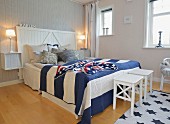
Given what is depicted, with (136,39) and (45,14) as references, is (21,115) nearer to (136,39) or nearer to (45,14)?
(45,14)

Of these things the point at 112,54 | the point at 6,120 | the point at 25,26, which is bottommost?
the point at 6,120

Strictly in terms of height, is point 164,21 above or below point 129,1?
below

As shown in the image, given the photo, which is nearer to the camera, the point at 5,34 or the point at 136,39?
the point at 5,34

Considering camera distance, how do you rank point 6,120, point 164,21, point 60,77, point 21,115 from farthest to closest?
point 164,21 < point 60,77 < point 21,115 < point 6,120

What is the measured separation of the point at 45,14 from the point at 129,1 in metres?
2.48

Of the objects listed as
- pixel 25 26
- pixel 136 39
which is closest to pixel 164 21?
pixel 136 39

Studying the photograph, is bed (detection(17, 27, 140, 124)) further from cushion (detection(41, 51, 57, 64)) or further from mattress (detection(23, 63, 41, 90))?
cushion (detection(41, 51, 57, 64))

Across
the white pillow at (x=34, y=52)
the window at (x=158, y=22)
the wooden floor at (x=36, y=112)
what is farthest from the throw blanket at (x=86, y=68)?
the window at (x=158, y=22)

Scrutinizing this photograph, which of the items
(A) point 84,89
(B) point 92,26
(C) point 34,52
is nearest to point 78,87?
(A) point 84,89

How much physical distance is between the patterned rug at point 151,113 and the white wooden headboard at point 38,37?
112 inches

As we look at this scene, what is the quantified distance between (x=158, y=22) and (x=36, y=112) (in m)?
3.57

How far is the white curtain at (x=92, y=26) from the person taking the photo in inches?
178

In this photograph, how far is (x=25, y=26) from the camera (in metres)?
3.34

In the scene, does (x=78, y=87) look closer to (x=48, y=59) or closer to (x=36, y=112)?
(x=36, y=112)
